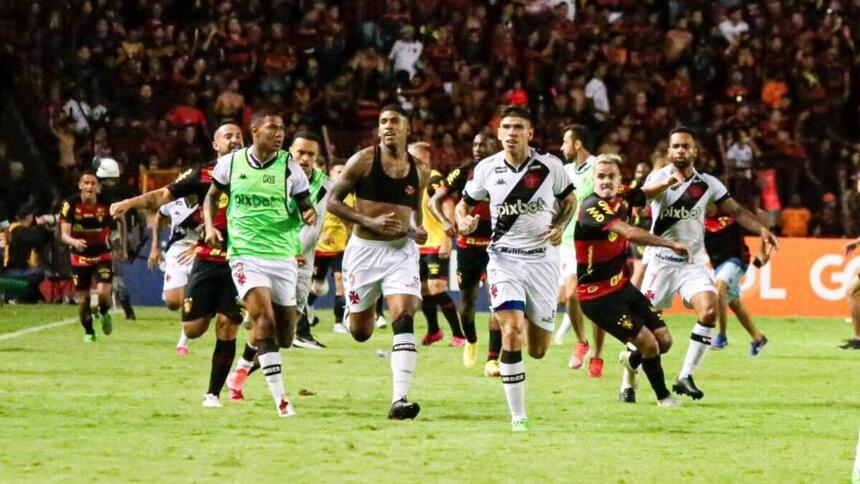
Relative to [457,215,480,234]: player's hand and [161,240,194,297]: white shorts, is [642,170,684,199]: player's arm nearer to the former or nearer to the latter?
[457,215,480,234]: player's hand

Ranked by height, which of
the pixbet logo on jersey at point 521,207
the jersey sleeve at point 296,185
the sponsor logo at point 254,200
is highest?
the jersey sleeve at point 296,185

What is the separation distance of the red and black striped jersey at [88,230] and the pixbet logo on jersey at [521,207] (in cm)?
1029

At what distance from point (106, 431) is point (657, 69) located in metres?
23.0

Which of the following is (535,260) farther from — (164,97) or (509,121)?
(164,97)

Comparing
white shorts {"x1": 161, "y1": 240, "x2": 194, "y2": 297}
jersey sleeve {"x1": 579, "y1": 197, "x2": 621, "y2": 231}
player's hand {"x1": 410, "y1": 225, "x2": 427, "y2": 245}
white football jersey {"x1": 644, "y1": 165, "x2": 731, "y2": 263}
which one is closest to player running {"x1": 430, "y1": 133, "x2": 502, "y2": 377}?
white football jersey {"x1": 644, "y1": 165, "x2": 731, "y2": 263}

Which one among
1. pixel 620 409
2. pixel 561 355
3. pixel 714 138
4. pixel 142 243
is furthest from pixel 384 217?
pixel 714 138

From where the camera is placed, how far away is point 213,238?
13461 mm

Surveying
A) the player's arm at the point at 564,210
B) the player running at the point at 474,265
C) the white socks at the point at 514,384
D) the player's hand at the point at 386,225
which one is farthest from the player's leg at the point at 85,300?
the white socks at the point at 514,384

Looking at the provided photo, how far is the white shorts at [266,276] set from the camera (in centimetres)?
1298

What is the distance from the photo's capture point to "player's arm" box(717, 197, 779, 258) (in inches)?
574

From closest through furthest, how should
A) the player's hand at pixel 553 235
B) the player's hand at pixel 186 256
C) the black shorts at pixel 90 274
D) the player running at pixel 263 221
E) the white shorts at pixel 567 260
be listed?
the player's hand at pixel 553 235
the player running at pixel 263 221
the player's hand at pixel 186 256
the white shorts at pixel 567 260
the black shorts at pixel 90 274

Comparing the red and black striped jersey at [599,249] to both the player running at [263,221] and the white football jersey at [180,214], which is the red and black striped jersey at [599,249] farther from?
the white football jersey at [180,214]

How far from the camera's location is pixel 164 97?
3225 cm

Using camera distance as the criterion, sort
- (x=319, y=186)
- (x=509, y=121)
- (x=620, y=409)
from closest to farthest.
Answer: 1. (x=509, y=121)
2. (x=620, y=409)
3. (x=319, y=186)
